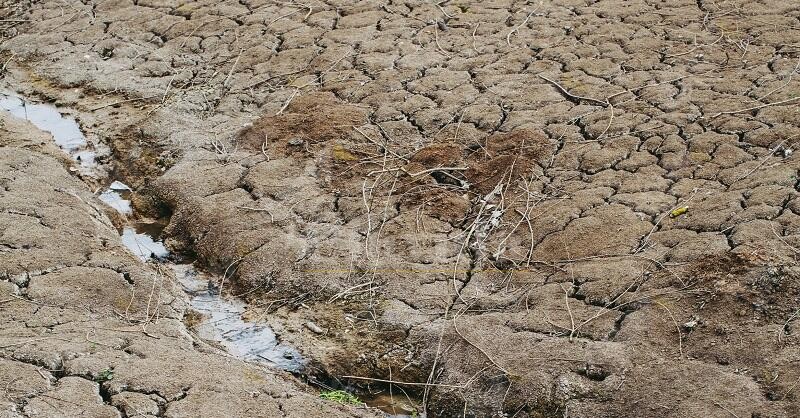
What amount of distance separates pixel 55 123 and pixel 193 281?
2112mm

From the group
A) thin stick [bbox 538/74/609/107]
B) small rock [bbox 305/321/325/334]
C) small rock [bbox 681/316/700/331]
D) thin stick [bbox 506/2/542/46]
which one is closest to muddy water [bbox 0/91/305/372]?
small rock [bbox 305/321/325/334]

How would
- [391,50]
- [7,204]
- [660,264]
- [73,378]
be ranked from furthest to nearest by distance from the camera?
[391,50] → [7,204] → [660,264] → [73,378]

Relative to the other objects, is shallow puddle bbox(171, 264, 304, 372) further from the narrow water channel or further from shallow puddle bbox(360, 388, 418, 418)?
shallow puddle bbox(360, 388, 418, 418)

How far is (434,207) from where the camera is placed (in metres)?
5.34

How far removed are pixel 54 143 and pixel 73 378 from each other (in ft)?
9.24

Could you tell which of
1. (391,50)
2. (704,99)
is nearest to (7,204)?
(391,50)

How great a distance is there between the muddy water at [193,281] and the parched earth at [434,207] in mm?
99

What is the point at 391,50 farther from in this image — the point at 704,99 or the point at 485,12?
the point at 704,99

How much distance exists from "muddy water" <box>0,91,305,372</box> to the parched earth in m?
0.10

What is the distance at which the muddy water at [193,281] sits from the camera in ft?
15.6

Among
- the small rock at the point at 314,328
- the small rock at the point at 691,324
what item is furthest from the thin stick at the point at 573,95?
the small rock at the point at 314,328

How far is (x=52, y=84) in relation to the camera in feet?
23.7

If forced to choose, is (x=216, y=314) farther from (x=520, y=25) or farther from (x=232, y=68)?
(x=520, y=25)

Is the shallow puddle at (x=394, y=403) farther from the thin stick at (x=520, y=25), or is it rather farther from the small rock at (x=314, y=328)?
the thin stick at (x=520, y=25)
